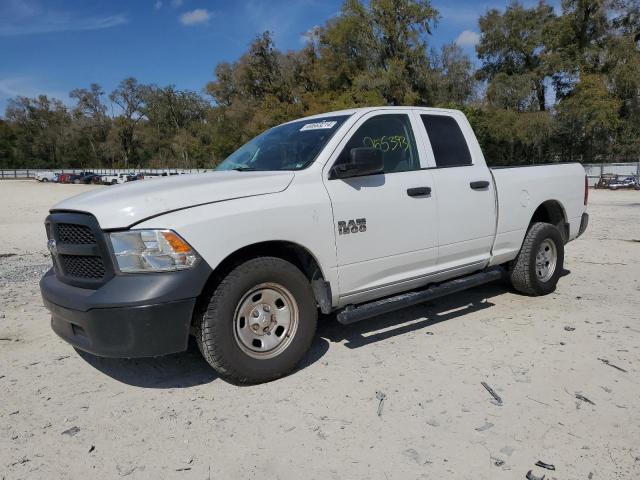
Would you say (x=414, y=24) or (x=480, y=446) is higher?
(x=414, y=24)

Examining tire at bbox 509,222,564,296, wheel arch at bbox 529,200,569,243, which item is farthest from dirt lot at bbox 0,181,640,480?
wheel arch at bbox 529,200,569,243

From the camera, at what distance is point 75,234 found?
348 cm

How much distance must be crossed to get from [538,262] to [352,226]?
9.54ft

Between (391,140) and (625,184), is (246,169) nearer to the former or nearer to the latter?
(391,140)

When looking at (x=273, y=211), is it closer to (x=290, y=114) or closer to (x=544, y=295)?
(x=544, y=295)

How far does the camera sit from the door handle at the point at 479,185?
15.8 feet

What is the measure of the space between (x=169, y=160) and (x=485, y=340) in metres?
86.1

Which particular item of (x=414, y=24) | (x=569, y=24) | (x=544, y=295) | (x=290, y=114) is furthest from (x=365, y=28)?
(x=544, y=295)

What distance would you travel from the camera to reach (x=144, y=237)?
318 centimetres

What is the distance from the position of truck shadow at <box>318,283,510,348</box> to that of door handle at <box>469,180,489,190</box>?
4.31ft

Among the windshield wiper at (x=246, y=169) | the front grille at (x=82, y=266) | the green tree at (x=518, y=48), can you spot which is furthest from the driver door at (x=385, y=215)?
the green tree at (x=518, y=48)

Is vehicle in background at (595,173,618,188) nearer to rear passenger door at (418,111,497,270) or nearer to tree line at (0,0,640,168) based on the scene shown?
tree line at (0,0,640,168)

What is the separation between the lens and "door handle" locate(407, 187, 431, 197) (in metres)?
4.28

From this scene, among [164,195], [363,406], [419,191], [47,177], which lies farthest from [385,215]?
[47,177]
